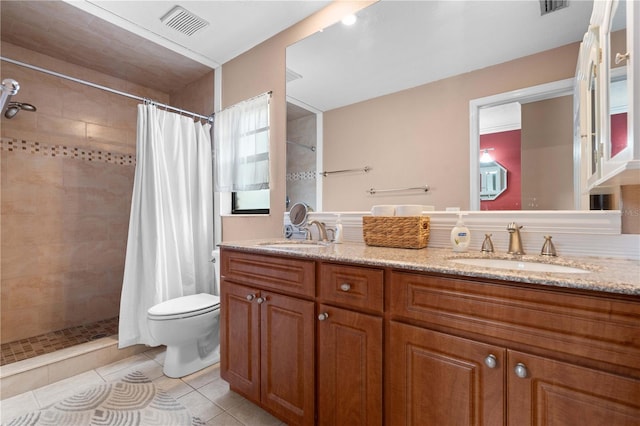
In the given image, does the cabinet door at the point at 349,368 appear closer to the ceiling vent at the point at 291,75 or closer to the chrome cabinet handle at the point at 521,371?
the chrome cabinet handle at the point at 521,371

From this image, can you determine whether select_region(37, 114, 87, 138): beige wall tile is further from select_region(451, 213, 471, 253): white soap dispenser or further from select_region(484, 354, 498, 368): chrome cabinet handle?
select_region(484, 354, 498, 368): chrome cabinet handle

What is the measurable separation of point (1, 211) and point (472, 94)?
3.29 meters

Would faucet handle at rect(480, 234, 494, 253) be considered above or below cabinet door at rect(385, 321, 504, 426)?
above

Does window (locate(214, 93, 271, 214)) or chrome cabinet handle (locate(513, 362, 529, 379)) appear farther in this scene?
window (locate(214, 93, 271, 214))

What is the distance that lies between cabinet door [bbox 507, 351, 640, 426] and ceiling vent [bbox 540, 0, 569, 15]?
1373 mm

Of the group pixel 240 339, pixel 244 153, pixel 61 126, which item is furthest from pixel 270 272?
pixel 61 126

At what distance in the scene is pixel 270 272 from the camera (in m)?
1.40

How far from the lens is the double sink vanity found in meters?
0.70

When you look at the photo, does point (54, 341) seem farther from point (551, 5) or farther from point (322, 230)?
point (551, 5)

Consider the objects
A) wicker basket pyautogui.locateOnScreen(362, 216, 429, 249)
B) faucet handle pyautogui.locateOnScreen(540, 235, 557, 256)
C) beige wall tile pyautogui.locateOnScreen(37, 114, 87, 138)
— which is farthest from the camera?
beige wall tile pyautogui.locateOnScreen(37, 114, 87, 138)

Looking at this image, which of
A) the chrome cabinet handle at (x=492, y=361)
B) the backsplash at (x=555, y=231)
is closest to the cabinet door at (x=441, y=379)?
the chrome cabinet handle at (x=492, y=361)

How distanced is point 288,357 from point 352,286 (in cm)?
49

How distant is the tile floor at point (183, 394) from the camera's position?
1.52 metres

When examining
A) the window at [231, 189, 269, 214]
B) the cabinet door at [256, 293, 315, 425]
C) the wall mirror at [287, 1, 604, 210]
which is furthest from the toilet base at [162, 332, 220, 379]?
the wall mirror at [287, 1, 604, 210]
